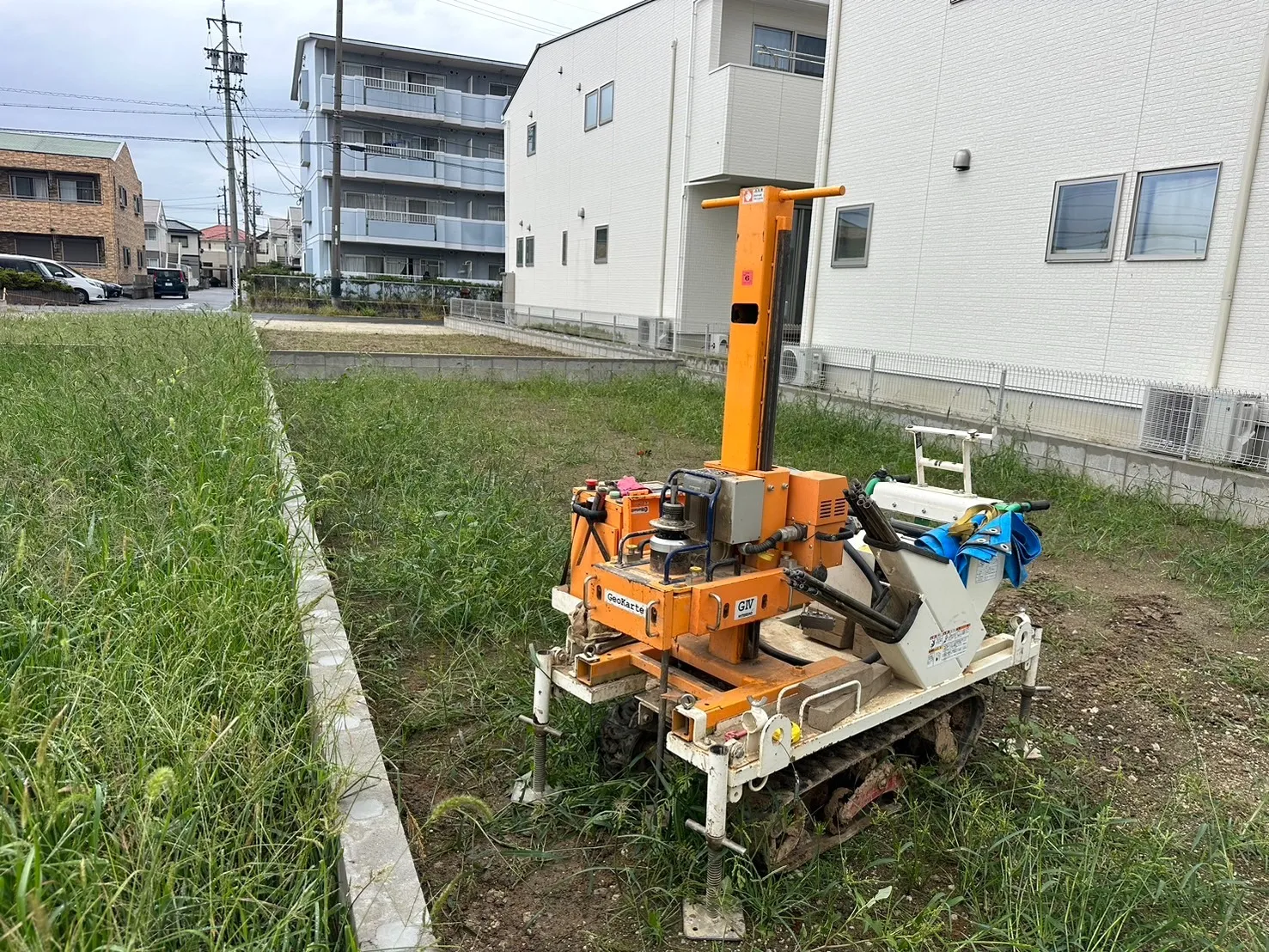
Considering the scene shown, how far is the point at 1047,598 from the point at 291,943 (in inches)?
190

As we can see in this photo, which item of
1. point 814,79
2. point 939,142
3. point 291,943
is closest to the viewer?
point 291,943

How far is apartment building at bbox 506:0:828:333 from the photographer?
51.6 ft

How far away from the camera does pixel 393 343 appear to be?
59.8ft

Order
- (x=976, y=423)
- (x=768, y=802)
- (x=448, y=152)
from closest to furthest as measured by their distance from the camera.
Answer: (x=768, y=802)
(x=976, y=423)
(x=448, y=152)

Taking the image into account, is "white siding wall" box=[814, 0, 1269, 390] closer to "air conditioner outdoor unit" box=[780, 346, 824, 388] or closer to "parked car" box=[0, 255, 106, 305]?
"air conditioner outdoor unit" box=[780, 346, 824, 388]

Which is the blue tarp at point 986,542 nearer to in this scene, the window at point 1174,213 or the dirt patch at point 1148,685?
the dirt patch at point 1148,685

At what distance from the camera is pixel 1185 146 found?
8.05m

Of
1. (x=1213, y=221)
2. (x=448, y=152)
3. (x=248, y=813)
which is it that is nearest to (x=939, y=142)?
(x=1213, y=221)

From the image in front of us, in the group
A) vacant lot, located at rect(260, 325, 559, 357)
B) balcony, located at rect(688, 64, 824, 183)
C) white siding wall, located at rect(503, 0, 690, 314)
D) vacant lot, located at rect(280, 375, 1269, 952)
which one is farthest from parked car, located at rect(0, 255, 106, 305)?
vacant lot, located at rect(280, 375, 1269, 952)

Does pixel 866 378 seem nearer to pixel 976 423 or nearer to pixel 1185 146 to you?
pixel 976 423

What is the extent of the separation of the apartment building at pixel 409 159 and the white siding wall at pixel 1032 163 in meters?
29.0

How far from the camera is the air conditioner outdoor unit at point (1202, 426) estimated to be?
23.5 ft

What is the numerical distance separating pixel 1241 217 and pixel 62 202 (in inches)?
1810

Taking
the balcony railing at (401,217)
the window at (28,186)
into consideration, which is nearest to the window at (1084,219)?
the balcony railing at (401,217)
